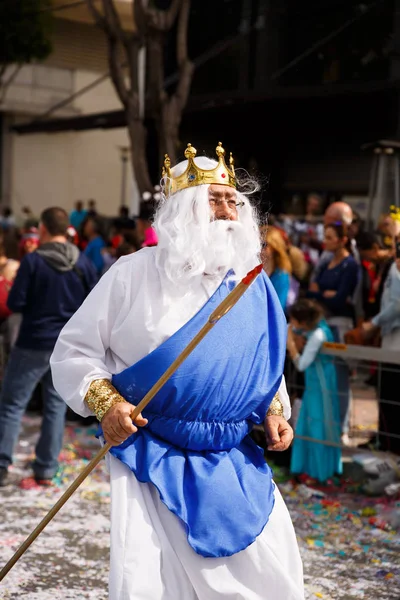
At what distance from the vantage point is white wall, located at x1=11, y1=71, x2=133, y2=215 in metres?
28.2

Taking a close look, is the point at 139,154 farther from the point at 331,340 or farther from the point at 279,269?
the point at 331,340

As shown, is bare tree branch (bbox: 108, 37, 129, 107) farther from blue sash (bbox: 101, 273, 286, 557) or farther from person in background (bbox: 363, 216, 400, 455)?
blue sash (bbox: 101, 273, 286, 557)

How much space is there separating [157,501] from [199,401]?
1.29 ft

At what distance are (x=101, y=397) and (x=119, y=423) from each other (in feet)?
0.50

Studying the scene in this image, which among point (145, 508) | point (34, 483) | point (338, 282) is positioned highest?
point (338, 282)

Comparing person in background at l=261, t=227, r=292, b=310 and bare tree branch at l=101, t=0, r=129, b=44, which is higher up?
bare tree branch at l=101, t=0, r=129, b=44

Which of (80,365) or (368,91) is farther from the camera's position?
(368,91)

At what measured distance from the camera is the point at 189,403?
345 cm

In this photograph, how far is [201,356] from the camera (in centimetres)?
344

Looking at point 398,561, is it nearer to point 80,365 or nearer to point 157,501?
point 157,501

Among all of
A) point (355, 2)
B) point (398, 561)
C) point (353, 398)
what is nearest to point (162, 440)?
point (398, 561)

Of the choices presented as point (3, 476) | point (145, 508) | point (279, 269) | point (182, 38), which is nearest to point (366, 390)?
point (279, 269)

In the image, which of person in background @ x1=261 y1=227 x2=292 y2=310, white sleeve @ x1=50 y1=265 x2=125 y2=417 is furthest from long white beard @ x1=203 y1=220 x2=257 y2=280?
person in background @ x1=261 y1=227 x2=292 y2=310

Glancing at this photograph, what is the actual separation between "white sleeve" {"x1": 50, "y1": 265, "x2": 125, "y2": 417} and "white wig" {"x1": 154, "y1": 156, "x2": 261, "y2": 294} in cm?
21
